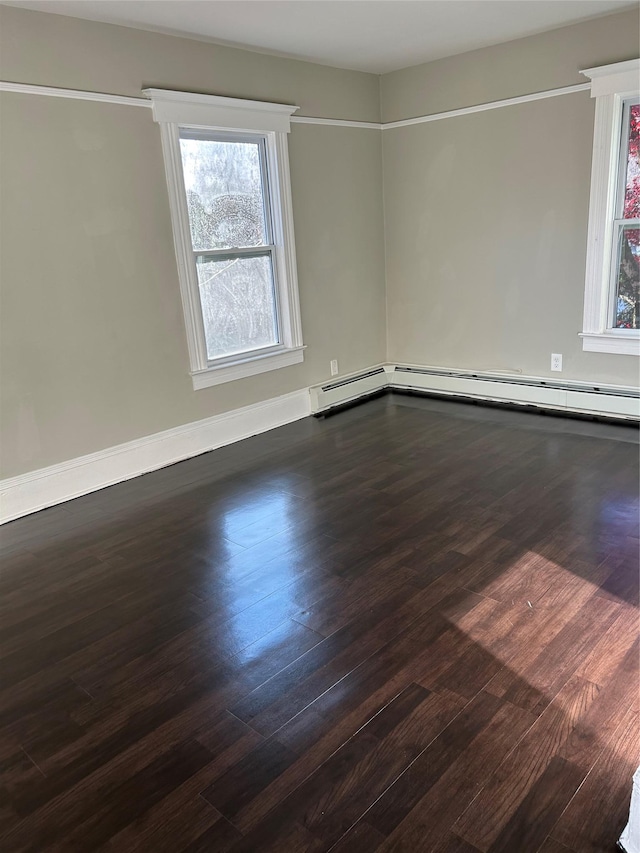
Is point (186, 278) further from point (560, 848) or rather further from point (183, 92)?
point (560, 848)

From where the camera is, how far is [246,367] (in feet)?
14.6

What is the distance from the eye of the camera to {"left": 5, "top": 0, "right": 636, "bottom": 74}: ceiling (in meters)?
3.23

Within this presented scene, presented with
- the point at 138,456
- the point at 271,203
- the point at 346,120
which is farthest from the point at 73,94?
the point at 346,120

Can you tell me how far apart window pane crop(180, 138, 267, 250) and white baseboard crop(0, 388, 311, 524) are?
120 centimetres

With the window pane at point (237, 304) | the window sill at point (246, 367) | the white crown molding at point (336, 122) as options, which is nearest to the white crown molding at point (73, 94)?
the window pane at point (237, 304)

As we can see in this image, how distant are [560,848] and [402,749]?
45cm

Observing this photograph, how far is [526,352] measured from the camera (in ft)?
15.7

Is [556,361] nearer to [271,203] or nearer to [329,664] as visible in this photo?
[271,203]

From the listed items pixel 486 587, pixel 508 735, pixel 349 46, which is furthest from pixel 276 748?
pixel 349 46

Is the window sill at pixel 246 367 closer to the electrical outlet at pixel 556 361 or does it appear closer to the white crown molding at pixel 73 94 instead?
the white crown molding at pixel 73 94

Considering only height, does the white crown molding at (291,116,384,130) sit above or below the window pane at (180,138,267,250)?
above

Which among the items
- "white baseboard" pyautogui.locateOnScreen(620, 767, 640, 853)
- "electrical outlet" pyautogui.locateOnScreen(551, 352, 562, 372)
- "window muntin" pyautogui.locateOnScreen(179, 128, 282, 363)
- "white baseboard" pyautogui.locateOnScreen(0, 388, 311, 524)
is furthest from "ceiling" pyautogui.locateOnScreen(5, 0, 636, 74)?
"white baseboard" pyautogui.locateOnScreen(620, 767, 640, 853)

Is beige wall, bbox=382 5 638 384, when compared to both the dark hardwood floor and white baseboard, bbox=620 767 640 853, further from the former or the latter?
white baseboard, bbox=620 767 640 853

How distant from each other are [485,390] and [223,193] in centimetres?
250
